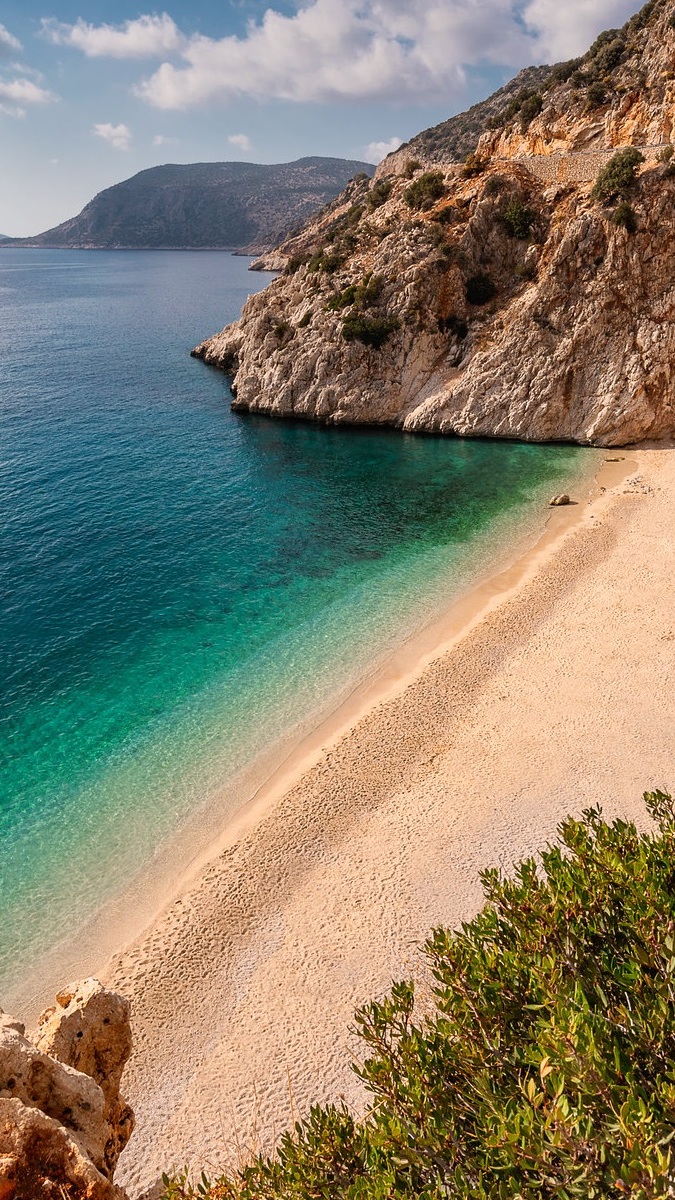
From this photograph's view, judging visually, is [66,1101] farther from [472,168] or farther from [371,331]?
[472,168]

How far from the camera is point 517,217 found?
174ft

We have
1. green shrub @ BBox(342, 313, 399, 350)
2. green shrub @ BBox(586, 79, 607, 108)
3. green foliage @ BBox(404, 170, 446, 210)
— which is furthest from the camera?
green foliage @ BBox(404, 170, 446, 210)

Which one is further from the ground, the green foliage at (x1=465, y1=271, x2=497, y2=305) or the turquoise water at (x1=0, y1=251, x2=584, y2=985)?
the green foliage at (x1=465, y1=271, x2=497, y2=305)

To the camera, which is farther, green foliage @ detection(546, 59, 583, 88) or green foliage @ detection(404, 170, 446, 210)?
green foliage @ detection(546, 59, 583, 88)

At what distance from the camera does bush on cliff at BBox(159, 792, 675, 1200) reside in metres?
6.19

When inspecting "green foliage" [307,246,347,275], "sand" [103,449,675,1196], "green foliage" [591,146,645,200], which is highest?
"green foliage" [591,146,645,200]

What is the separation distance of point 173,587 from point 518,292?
39548 millimetres

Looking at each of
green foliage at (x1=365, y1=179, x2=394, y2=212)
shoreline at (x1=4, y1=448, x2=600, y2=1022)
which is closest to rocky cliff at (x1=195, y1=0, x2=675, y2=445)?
green foliage at (x1=365, y1=179, x2=394, y2=212)

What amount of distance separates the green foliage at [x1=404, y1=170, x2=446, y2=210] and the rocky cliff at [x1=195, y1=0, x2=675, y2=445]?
0.17 meters

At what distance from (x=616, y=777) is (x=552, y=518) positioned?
2166cm

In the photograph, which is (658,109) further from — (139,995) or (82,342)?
(82,342)

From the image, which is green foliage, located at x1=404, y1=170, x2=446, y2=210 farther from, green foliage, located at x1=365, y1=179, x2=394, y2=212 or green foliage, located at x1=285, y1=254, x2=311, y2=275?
green foliage, located at x1=285, y1=254, x2=311, y2=275

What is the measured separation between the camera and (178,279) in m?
173

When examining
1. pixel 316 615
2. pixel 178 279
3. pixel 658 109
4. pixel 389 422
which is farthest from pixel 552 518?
pixel 178 279
